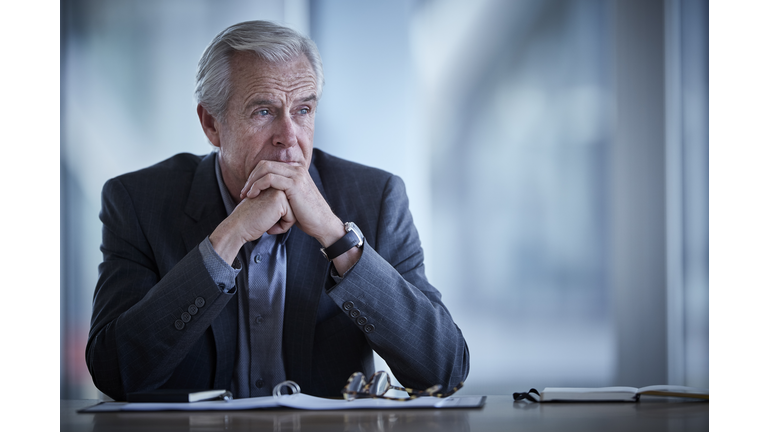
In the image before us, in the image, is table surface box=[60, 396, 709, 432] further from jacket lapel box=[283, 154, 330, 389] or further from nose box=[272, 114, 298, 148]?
nose box=[272, 114, 298, 148]

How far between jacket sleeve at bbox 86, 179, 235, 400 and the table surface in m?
0.29

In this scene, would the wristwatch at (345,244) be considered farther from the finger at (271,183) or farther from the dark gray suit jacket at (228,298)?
the finger at (271,183)

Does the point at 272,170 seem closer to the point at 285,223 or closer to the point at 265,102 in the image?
the point at 285,223

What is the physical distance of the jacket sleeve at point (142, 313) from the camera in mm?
1333

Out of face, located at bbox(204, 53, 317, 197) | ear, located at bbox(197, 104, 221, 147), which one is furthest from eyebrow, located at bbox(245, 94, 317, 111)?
ear, located at bbox(197, 104, 221, 147)

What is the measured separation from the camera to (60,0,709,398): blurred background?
80.4 inches

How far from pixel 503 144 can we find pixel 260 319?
1.24 metres

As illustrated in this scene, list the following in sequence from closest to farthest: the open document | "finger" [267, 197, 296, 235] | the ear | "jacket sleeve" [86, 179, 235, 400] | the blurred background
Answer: the open document, "jacket sleeve" [86, 179, 235, 400], "finger" [267, 197, 296, 235], the ear, the blurred background

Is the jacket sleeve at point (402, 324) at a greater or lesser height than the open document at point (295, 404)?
greater

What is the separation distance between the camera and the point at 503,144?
2.35 m

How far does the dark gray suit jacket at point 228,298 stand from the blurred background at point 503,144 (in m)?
0.70

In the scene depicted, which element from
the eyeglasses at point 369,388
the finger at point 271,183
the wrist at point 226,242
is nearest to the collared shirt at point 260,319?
the wrist at point 226,242

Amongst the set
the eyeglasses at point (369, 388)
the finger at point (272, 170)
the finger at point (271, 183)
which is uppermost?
the finger at point (272, 170)

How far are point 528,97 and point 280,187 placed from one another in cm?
128
